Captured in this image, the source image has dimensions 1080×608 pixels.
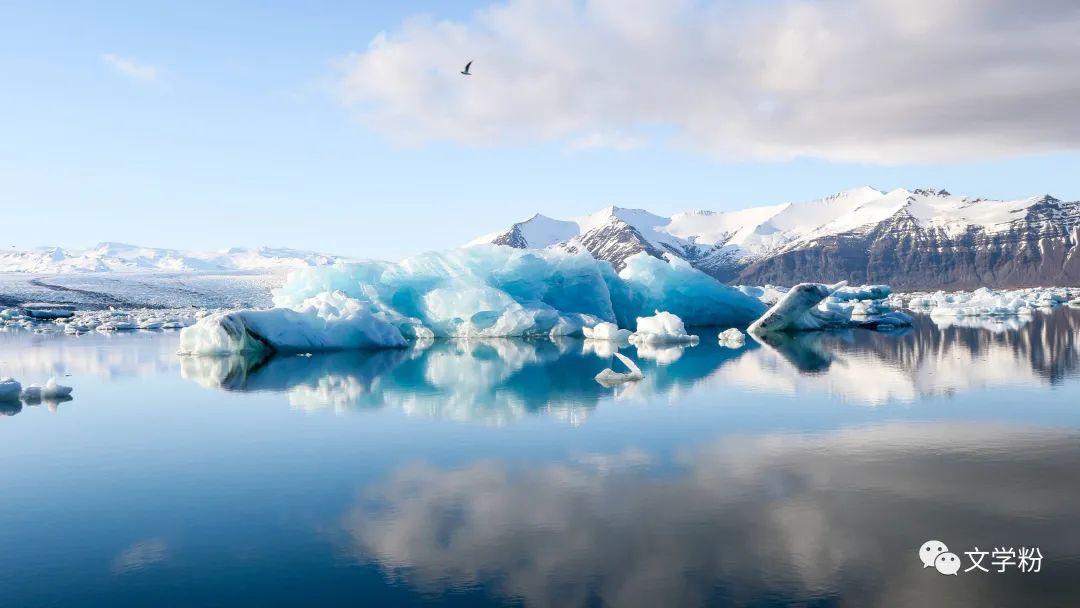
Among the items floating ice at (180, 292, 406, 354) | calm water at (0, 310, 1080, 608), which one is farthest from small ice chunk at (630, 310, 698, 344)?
calm water at (0, 310, 1080, 608)

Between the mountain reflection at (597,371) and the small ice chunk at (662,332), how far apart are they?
4.42ft

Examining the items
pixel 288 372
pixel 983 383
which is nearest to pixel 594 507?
pixel 983 383

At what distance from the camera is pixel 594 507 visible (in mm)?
8062

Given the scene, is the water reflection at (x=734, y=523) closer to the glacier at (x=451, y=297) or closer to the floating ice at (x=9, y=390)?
the floating ice at (x=9, y=390)

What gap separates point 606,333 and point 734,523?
25934mm

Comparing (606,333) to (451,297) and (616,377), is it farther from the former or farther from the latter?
(616,377)

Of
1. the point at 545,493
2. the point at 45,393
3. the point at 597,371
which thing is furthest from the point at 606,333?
the point at 545,493

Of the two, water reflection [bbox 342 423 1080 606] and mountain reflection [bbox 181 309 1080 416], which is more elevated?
mountain reflection [bbox 181 309 1080 416]

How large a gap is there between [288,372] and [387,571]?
53.7ft

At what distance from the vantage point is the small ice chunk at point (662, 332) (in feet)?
103

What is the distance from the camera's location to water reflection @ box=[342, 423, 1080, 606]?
6.06m

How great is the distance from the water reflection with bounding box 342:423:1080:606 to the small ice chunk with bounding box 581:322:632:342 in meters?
22.5

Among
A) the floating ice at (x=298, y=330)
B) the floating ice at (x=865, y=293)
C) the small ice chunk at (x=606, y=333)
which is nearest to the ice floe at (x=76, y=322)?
the floating ice at (x=298, y=330)

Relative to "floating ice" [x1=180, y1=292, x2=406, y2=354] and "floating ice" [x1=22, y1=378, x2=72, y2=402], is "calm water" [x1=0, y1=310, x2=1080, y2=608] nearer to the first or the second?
"floating ice" [x1=22, y1=378, x2=72, y2=402]
